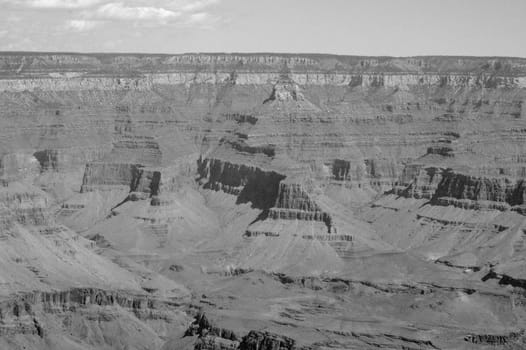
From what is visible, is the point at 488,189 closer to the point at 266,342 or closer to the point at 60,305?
the point at 60,305

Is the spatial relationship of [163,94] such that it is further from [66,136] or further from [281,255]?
[281,255]

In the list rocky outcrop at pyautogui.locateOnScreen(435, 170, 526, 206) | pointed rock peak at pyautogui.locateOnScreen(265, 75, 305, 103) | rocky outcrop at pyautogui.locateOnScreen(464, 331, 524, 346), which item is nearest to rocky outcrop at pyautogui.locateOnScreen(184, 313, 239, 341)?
rocky outcrop at pyautogui.locateOnScreen(464, 331, 524, 346)

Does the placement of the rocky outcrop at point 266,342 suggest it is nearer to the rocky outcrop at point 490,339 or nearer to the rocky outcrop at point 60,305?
the rocky outcrop at point 490,339

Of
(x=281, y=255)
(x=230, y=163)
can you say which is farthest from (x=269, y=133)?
(x=281, y=255)

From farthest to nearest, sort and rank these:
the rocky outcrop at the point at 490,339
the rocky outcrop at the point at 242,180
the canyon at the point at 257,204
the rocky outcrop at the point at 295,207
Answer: the rocky outcrop at the point at 242,180 < the rocky outcrop at the point at 295,207 < the canyon at the point at 257,204 < the rocky outcrop at the point at 490,339

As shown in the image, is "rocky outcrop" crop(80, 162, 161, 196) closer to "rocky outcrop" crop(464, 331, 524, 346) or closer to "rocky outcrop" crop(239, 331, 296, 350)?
"rocky outcrop" crop(464, 331, 524, 346)

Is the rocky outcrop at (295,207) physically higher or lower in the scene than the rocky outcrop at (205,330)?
higher

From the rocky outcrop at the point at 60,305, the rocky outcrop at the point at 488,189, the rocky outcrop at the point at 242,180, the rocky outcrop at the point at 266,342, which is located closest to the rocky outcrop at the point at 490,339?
the rocky outcrop at the point at 266,342

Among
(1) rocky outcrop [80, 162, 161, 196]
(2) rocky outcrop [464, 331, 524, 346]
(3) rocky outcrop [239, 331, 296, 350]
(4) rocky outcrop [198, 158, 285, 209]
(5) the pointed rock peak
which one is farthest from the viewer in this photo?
(5) the pointed rock peak

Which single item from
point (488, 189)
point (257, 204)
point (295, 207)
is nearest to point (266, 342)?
point (295, 207)
